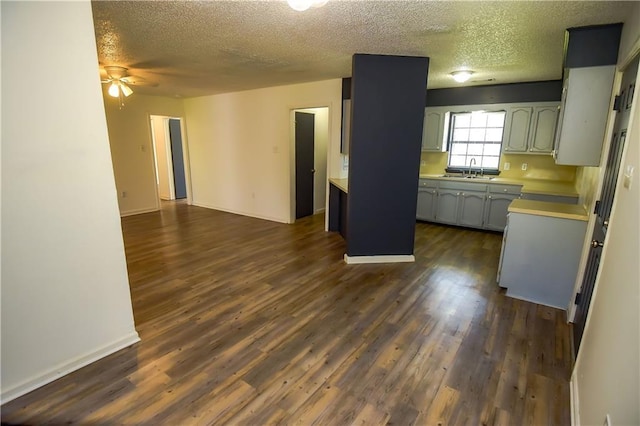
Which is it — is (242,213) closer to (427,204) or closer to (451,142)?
(427,204)

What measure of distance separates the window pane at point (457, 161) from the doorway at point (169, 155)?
235 inches

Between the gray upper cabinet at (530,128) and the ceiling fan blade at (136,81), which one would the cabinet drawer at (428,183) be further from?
→ the ceiling fan blade at (136,81)

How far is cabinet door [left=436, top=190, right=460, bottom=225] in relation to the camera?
17.5ft

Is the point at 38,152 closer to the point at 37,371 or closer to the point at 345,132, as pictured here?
the point at 37,371

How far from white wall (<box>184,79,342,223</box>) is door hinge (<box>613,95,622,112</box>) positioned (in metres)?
3.12

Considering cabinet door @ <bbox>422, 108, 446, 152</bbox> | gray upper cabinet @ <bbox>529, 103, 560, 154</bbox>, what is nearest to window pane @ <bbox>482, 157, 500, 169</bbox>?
gray upper cabinet @ <bbox>529, 103, 560, 154</bbox>

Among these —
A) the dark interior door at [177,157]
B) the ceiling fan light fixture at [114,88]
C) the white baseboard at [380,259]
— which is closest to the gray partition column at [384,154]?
the white baseboard at [380,259]

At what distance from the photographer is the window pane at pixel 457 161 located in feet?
18.6

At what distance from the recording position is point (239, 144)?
20.2ft

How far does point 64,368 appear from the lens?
1955 millimetres

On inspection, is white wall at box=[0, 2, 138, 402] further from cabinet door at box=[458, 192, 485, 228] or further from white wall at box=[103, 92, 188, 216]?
cabinet door at box=[458, 192, 485, 228]

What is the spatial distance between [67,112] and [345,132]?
11.3 feet

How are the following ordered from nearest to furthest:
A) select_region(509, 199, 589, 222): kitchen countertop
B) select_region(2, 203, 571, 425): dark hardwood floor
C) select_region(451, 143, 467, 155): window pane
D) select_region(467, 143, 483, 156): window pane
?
select_region(2, 203, 571, 425): dark hardwood floor < select_region(509, 199, 589, 222): kitchen countertop < select_region(467, 143, 483, 156): window pane < select_region(451, 143, 467, 155): window pane

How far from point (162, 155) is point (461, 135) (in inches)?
267
